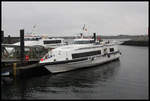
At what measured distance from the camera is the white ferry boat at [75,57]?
19.5 meters

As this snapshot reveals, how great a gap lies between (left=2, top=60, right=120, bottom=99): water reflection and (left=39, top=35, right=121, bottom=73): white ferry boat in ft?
3.46

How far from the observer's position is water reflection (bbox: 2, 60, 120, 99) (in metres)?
13.8

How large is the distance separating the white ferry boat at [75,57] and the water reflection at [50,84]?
1.05m

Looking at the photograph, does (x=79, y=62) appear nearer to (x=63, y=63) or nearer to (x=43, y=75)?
(x=63, y=63)

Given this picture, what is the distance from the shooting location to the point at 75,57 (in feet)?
69.4

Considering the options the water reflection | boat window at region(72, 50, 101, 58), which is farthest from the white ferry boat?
the water reflection

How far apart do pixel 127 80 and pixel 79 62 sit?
250 inches

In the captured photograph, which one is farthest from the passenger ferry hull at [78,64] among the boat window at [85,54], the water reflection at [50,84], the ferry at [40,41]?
the ferry at [40,41]

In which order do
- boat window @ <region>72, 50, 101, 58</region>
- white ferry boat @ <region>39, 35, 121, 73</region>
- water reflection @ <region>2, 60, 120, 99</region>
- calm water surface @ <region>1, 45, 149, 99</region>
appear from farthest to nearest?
1. boat window @ <region>72, 50, 101, 58</region>
2. white ferry boat @ <region>39, 35, 121, 73</region>
3. water reflection @ <region>2, 60, 120, 99</region>
4. calm water surface @ <region>1, 45, 149, 99</region>

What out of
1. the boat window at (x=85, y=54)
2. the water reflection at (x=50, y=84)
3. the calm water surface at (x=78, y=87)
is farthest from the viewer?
the boat window at (x=85, y=54)

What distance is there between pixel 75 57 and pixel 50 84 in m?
6.01

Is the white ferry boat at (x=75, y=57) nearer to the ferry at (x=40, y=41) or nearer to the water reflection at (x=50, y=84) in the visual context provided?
the water reflection at (x=50, y=84)

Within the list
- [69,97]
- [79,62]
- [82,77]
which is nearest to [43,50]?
[79,62]

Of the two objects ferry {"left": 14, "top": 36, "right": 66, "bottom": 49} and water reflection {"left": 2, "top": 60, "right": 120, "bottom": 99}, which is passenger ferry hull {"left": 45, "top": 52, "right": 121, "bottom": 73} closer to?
water reflection {"left": 2, "top": 60, "right": 120, "bottom": 99}
